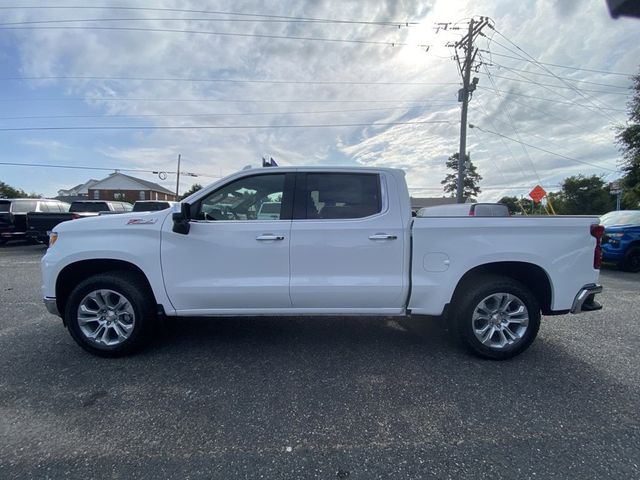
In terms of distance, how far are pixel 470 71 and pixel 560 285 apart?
17778mm

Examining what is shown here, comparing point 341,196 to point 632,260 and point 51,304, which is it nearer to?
point 51,304

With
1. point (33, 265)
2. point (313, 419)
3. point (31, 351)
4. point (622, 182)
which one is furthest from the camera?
point (622, 182)

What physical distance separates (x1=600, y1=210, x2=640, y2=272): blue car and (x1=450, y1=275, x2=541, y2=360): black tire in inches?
298

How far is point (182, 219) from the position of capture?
305cm

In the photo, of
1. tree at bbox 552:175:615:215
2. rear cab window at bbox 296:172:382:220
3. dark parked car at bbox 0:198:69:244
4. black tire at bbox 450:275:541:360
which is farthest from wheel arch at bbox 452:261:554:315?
tree at bbox 552:175:615:215

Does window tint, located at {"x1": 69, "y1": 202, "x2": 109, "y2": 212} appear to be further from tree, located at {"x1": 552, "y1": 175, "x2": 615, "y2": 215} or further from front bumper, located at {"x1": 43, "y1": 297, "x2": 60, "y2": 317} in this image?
tree, located at {"x1": 552, "y1": 175, "x2": 615, "y2": 215}

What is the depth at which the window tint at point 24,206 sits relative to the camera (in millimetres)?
12244

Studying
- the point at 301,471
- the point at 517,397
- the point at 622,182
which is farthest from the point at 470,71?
the point at 301,471

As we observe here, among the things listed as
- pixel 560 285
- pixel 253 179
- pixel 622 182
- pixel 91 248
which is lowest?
pixel 560 285

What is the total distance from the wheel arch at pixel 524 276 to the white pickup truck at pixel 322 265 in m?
0.02

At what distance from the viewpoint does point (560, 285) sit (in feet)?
10.3

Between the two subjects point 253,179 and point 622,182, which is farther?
point 622,182

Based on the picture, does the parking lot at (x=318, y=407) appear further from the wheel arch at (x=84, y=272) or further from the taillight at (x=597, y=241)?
the taillight at (x=597, y=241)

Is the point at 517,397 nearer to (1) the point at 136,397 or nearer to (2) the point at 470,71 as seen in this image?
(1) the point at 136,397
